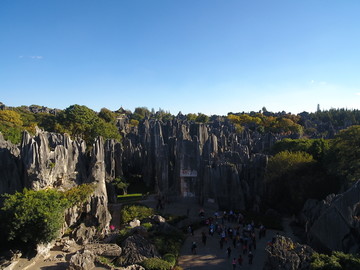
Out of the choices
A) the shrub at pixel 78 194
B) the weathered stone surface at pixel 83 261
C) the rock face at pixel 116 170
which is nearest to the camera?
the weathered stone surface at pixel 83 261

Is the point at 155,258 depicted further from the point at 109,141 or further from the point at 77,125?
the point at 77,125

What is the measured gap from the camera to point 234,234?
77.4 feet

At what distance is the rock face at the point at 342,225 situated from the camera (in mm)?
16484

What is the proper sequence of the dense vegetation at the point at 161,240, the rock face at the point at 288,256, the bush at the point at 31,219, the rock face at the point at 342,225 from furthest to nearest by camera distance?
the bush at the point at 31,219
the dense vegetation at the point at 161,240
the rock face at the point at 342,225
the rock face at the point at 288,256

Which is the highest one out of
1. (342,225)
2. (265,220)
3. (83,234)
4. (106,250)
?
(342,225)

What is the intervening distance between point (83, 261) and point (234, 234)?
13.0 metres

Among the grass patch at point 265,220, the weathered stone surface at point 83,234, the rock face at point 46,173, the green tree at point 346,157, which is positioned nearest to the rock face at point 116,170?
the rock face at point 46,173

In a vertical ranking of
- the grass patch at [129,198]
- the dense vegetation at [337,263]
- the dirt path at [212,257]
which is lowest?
the dirt path at [212,257]

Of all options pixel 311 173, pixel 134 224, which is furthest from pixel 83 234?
pixel 311 173

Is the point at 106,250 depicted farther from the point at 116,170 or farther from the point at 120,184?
the point at 116,170

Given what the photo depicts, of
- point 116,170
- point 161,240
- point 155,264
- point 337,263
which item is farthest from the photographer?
point 116,170

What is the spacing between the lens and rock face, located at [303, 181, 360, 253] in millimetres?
16484

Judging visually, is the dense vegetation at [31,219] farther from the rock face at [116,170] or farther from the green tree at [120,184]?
the green tree at [120,184]

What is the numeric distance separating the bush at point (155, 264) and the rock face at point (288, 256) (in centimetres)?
673
